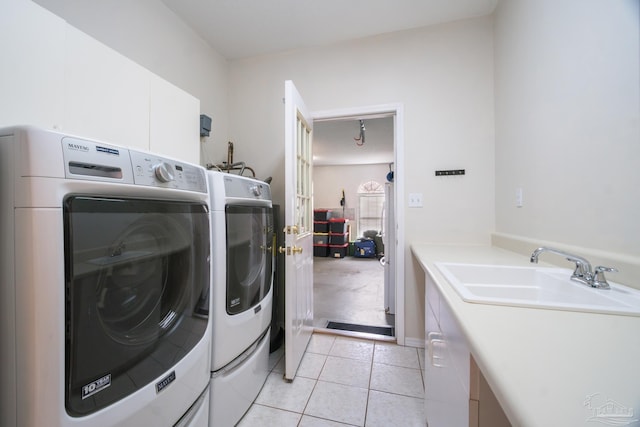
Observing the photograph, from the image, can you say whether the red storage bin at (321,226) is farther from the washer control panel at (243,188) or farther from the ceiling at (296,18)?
the washer control panel at (243,188)

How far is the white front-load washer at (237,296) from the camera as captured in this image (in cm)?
109

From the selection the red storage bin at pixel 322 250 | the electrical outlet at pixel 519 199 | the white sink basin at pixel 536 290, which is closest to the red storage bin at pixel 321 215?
the red storage bin at pixel 322 250

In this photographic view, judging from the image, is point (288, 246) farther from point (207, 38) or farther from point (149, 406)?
point (207, 38)

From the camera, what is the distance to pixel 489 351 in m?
0.45

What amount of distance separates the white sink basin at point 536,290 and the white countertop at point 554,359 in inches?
1.1

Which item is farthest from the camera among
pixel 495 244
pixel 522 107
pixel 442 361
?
pixel 495 244

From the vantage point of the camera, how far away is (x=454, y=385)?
0.73m

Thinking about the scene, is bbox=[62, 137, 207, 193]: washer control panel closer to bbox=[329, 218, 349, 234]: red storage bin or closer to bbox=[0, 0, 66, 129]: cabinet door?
bbox=[0, 0, 66, 129]: cabinet door

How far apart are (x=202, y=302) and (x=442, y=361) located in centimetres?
98

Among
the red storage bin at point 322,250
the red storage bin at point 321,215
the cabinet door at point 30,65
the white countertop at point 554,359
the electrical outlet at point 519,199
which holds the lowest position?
the red storage bin at point 322,250

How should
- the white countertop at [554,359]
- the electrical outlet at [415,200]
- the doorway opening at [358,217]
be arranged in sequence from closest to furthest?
the white countertop at [554,359] → the electrical outlet at [415,200] → the doorway opening at [358,217]

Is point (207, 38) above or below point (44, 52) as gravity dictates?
above

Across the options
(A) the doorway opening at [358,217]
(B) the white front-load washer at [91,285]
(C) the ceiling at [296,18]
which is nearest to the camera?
(B) the white front-load washer at [91,285]

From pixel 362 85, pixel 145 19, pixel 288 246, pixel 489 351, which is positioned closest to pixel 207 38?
pixel 145 19
